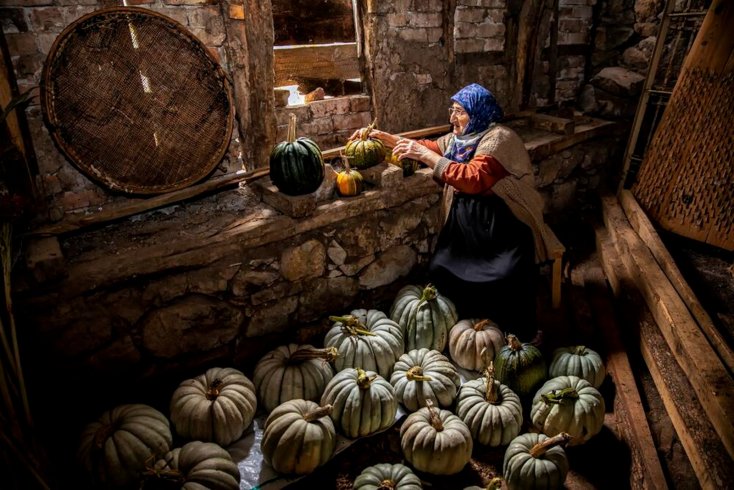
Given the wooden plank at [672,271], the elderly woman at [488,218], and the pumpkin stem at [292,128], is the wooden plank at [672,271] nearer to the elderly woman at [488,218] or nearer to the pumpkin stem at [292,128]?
the elderly woman at [488,218]

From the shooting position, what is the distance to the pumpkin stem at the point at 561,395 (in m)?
3.16

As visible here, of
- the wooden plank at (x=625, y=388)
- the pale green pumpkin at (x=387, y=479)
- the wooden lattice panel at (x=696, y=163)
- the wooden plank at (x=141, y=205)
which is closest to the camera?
the pale green pumpkin at (x=387, y=479)

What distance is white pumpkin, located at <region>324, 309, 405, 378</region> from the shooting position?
138 inches

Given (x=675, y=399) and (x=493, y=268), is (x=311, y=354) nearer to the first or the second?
(x=493, y=268)

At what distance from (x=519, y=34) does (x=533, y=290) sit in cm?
373

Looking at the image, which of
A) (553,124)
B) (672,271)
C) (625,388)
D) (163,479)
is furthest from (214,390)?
(553,124)

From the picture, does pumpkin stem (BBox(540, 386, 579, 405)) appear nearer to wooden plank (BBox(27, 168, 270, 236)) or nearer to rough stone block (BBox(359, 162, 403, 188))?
rough stone block (BBox(359, 162, 403, 188))

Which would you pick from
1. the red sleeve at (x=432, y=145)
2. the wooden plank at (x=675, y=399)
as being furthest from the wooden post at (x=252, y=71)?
the wooden plank at (x=675, y=399)

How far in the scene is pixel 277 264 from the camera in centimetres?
377

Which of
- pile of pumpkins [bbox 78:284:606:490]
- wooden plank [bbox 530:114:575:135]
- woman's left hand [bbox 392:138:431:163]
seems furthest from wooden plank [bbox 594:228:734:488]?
woman's left hand [bbox 392:138:431:163]

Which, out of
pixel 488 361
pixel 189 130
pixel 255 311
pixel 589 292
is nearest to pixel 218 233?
pixel 255 311

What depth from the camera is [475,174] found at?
3.81 m

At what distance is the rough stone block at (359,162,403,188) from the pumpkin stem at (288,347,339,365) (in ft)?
5.44

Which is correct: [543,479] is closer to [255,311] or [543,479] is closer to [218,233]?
[255,311]
